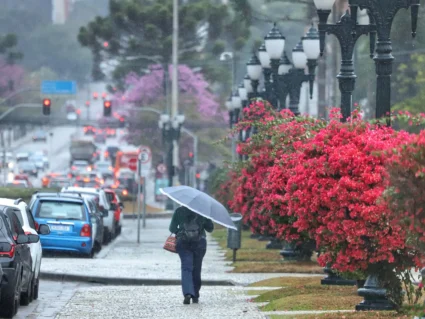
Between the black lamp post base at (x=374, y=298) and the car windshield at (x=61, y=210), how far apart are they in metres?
15.0

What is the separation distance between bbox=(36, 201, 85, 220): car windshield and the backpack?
1191 centimetres

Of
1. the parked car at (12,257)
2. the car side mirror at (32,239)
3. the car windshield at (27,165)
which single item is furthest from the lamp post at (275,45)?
the car windshield at (27,165)

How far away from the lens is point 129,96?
9069 centimetres

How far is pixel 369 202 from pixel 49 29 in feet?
383

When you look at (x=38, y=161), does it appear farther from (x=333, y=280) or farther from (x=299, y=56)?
(x=333, y=280)

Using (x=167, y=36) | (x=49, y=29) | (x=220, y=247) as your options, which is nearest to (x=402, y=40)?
(x=220, y=247)

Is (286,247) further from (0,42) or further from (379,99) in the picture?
(0,42)

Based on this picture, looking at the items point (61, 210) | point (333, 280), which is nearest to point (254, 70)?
point (61, 210)

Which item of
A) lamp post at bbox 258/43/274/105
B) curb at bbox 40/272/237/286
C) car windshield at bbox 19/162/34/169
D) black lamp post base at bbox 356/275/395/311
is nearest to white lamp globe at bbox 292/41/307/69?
lamp post at bbox 258/43/274/105

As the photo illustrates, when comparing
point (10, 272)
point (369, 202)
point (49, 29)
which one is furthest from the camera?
point (49, 29)

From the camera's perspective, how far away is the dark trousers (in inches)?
718

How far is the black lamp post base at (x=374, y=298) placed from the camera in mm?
15758

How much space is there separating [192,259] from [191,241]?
249 millimetres

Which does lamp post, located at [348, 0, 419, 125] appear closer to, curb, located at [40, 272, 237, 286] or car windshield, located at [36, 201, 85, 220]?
curb, located at [40, 272, 237, 286]
